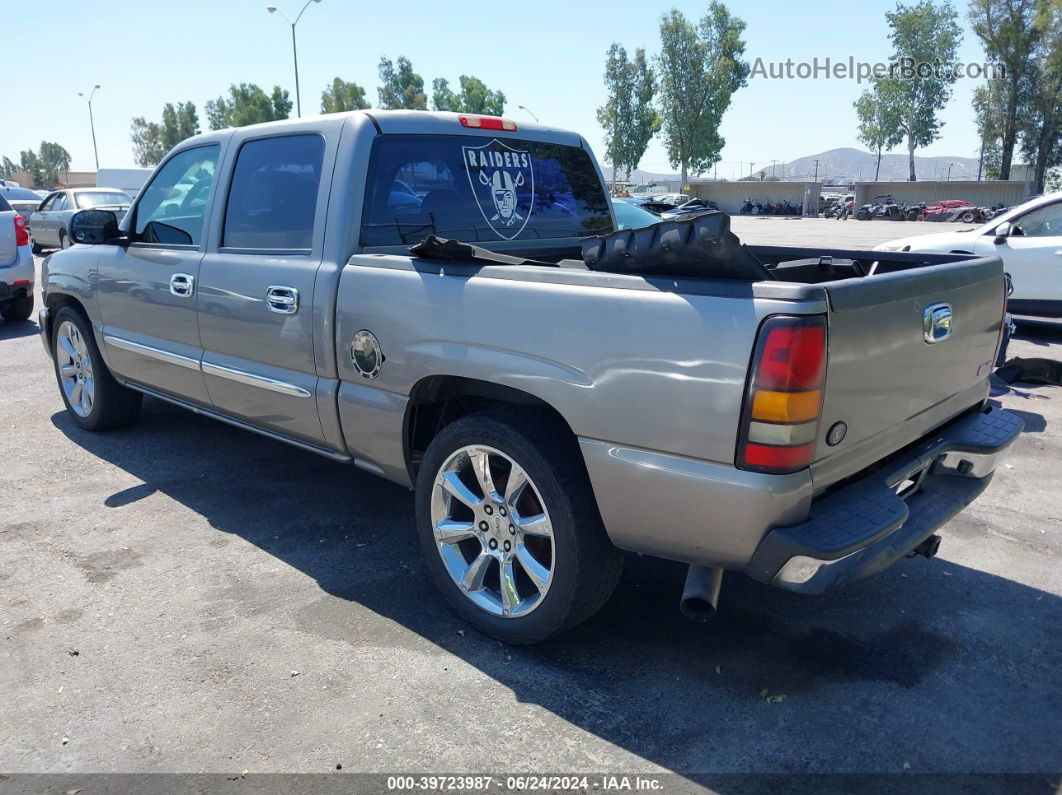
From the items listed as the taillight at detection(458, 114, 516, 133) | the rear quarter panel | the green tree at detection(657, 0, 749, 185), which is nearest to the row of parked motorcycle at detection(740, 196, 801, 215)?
the green tree at detection(657, 0, 749, 185)

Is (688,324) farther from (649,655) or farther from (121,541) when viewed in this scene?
(121,541)

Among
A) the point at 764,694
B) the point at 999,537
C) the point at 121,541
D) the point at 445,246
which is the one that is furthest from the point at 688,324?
the point at 121,541

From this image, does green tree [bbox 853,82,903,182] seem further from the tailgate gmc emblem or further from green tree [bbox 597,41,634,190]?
the tailgate gmc emblem

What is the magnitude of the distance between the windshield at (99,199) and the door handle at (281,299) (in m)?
15.3

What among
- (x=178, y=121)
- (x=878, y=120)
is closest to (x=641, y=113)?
(x=878, y=120)

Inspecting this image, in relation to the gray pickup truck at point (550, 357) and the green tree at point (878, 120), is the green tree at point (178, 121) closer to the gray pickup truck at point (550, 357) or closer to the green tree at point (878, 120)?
the green tree at point (878, 120)

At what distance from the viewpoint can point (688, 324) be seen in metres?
2.46

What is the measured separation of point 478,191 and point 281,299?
1073mm

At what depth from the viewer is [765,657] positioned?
10.1ft

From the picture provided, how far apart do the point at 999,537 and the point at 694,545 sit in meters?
2.42

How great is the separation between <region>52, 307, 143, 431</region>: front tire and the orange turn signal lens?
180 inches

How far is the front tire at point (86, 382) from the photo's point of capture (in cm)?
553

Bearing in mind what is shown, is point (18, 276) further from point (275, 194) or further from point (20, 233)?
point (275, 194)

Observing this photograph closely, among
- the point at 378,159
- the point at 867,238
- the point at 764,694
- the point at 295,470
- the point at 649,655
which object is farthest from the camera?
the point at 867,238
